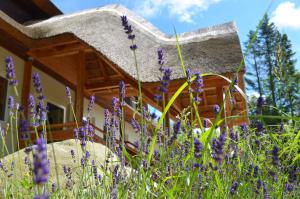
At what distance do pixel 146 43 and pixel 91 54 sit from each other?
1.65m

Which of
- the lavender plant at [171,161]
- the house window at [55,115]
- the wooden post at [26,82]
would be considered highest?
the wooden post at [26,82]

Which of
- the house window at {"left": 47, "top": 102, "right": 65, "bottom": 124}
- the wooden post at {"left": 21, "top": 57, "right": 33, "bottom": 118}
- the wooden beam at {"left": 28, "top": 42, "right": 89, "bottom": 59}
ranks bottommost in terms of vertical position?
the house window at {"left": 47, "top": 102, "right": 65, "bottom": 124}

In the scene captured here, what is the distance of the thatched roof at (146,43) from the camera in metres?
7.55

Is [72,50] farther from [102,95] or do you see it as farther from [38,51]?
[102,95]

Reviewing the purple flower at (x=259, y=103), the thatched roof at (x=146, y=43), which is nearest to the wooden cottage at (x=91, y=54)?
the thatched roof at (x=146, y=43)

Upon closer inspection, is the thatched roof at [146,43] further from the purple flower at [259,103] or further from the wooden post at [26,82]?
the purple flower at [259,103]

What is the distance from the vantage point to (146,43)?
31.2 ft

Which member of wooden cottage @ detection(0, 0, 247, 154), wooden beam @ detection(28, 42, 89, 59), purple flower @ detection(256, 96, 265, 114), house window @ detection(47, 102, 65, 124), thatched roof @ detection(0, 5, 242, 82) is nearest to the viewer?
purple flower @ detection(256, 96, 265, 114)

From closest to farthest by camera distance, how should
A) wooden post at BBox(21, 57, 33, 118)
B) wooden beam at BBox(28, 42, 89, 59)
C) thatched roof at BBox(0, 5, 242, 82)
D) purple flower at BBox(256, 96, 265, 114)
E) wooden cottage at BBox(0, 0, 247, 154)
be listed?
purple flower at BBox(256, 96, 265, 114), wooden cottage at BBox(0, 0, 247, 154), thatched roof at BBox(0, 5, 242, 82), wooden post at BBox(21, 57, 33, 118), wooden beam at BBox(28, 42, 89, 59)

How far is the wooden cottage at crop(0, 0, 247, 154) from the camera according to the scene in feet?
24.4

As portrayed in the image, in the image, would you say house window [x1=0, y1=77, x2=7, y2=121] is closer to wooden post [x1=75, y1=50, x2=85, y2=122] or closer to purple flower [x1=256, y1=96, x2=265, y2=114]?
wooden post [x1=75, y1=50, x2=85, y2=122]

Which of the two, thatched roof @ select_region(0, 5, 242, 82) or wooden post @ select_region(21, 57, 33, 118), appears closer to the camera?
thatched roof @ select_region(0, 5, 242, 82)

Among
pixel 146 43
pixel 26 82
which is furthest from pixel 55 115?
pixel 146 43

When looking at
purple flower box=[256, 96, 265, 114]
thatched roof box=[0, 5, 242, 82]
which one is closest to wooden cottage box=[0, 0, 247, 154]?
thatched roof box=[0, 5, 242, 82]
